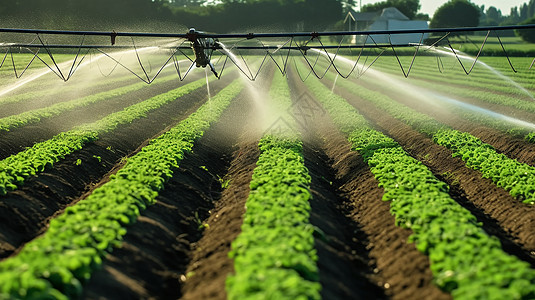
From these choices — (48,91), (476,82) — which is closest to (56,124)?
(48,91)

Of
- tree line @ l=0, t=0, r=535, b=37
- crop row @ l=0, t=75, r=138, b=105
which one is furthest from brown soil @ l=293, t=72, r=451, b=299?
tree line @ l=0, t=0, r=535, b=37

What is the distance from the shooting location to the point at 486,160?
38.3ft

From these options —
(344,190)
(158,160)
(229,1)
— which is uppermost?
(229,1)

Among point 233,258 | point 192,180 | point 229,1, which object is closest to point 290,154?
point 192,180

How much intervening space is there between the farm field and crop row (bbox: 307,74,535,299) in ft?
0.08

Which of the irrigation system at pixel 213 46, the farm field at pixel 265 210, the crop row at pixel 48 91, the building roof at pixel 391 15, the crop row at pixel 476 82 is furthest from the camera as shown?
the building roof at pixel 391 15

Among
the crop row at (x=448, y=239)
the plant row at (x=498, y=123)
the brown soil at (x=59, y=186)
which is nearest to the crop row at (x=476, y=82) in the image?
the plant row at (x=498, y=123)

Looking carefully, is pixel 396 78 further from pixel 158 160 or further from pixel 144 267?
pixel 144 267

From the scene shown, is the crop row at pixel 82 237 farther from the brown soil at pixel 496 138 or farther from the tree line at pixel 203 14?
the tree line at pixel 203 14

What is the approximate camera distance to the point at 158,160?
11.2 m

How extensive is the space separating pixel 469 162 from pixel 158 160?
285 inches

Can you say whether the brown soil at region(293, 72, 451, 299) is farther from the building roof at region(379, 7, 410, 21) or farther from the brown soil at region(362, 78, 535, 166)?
the building roof at region(379, 7, 410, 21)

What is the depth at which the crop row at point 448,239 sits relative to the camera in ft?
17.9

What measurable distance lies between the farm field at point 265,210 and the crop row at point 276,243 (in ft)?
0.08
